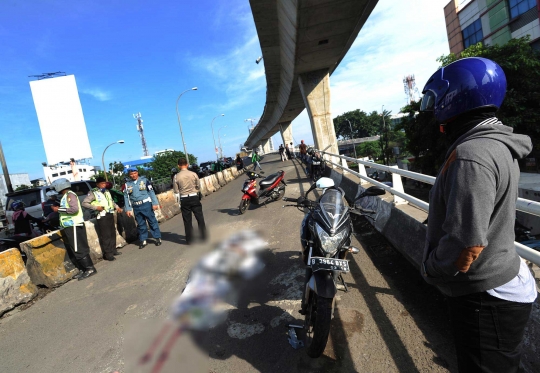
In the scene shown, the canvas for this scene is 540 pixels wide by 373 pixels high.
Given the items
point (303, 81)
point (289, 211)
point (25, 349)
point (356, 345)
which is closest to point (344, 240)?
point (356, 345)

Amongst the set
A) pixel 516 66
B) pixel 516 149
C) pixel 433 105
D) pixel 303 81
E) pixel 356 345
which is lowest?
pixel 356 345

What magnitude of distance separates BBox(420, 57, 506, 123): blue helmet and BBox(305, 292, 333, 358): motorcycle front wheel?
156cm

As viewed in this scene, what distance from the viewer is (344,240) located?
264 cm

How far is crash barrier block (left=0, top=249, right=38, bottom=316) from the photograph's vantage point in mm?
4664

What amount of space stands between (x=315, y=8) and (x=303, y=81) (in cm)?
755

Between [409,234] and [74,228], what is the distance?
5.64m

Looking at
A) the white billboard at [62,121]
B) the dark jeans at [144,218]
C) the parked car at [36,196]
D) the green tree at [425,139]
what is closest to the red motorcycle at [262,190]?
the dark jeans at [144,218]

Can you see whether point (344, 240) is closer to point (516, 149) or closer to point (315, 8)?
point (516, 149)

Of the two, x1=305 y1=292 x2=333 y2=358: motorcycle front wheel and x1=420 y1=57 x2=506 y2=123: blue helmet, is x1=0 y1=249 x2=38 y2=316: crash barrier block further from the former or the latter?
x1=420 y1=57 x2=506 y2=123: blue helmet

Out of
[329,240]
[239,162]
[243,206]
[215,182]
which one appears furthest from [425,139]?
[329,240]

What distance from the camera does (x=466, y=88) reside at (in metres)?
1.40

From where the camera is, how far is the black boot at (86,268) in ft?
18.5

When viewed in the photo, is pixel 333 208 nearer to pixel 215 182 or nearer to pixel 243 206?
pixel 243 206

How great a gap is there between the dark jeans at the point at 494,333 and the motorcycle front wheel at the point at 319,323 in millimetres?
1055
